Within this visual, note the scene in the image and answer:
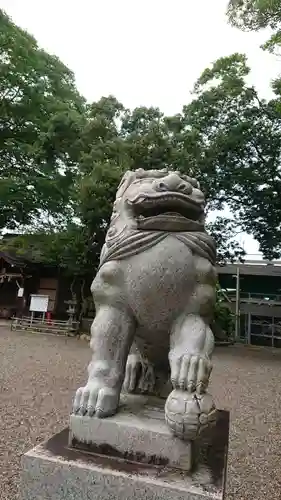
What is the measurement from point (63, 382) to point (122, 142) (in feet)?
19.0

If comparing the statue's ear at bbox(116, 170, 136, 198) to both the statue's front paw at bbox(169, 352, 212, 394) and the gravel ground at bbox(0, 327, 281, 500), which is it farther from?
the gravel ground at bbox(0, 327, 281, 500)

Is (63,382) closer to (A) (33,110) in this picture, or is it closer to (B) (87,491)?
(B) (87,491)

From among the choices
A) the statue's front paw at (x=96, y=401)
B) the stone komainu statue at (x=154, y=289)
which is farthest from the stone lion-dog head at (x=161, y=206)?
the statue's front paw at (x=96, y=401)

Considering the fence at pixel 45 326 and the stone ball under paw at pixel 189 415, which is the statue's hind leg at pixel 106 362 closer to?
the stone ball under paw at pixel 189 415

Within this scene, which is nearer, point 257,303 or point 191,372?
point 191,372

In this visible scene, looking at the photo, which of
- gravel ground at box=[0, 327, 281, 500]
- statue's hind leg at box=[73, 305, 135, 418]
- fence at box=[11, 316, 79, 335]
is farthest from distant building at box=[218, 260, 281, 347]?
statue's hind leg at box=[73, 305, 135, 418]

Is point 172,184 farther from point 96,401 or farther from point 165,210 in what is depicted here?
point 96,401

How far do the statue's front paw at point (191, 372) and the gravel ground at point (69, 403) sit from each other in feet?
5.29

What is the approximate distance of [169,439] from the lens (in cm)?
133

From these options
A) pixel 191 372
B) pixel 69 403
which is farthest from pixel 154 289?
pixel 69 403

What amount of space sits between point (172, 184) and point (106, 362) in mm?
761

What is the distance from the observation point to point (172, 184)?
1617 mm

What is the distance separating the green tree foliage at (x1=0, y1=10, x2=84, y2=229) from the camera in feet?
38.0

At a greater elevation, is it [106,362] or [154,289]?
[154,289]
